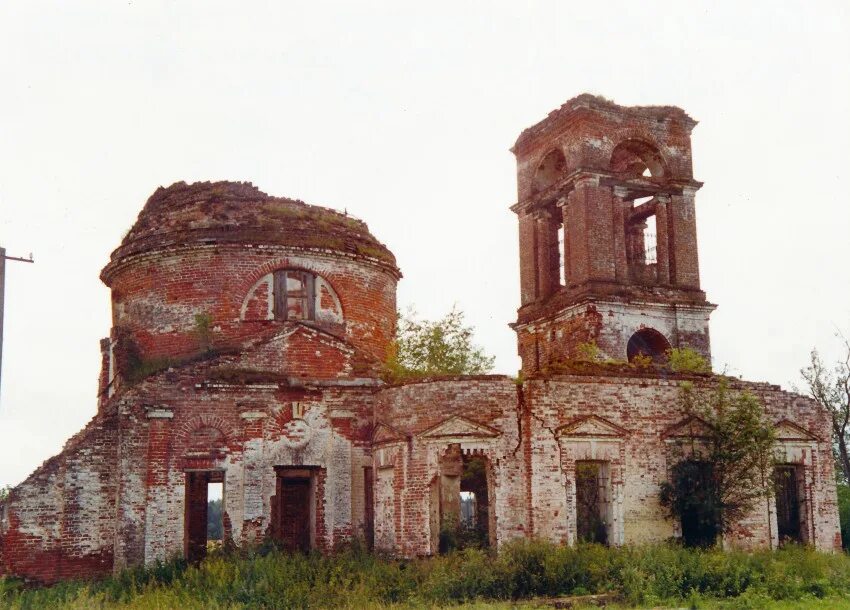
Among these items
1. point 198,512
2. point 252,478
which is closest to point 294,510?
point 198,512

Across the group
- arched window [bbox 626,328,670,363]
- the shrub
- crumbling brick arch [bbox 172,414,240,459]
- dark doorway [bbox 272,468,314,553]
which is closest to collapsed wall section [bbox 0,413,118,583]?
crumbling brick arch [bbox 172,414,240,459]

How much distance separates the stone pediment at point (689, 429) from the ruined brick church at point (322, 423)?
47 millimetres

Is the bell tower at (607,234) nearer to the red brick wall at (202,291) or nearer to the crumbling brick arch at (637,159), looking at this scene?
the crumbling brick arch at (637,159)

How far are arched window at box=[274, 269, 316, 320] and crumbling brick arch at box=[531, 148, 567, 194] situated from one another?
6986mm

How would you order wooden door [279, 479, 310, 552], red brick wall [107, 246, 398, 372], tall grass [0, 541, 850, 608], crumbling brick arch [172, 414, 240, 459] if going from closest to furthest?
tall grass [0, 541, 850, 608]
crumbling brick arch [172, 414, 240, 459]
red brick wall [107, 246, 398, 372]
wooden door [279, 479, 310, 552]

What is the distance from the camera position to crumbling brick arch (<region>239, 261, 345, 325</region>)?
18.4 m

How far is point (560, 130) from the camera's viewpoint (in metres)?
22.4

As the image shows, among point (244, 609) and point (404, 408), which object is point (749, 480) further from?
point (244, 609)

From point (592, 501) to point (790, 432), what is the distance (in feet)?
12.2

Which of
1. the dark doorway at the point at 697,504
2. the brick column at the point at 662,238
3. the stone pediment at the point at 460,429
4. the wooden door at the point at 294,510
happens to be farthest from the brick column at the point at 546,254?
the stone pediment at the point at 460,429

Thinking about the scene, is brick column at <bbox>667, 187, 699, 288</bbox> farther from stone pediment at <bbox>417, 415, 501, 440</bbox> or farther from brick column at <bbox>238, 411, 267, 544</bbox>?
brick column at <bbox>238, 411, 267, 544</bbox>

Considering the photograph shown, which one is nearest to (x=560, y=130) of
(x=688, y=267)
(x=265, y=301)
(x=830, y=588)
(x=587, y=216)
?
(x=587, y=216)

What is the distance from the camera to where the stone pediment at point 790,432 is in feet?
57.7

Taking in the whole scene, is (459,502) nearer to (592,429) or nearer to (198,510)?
(592,429)
